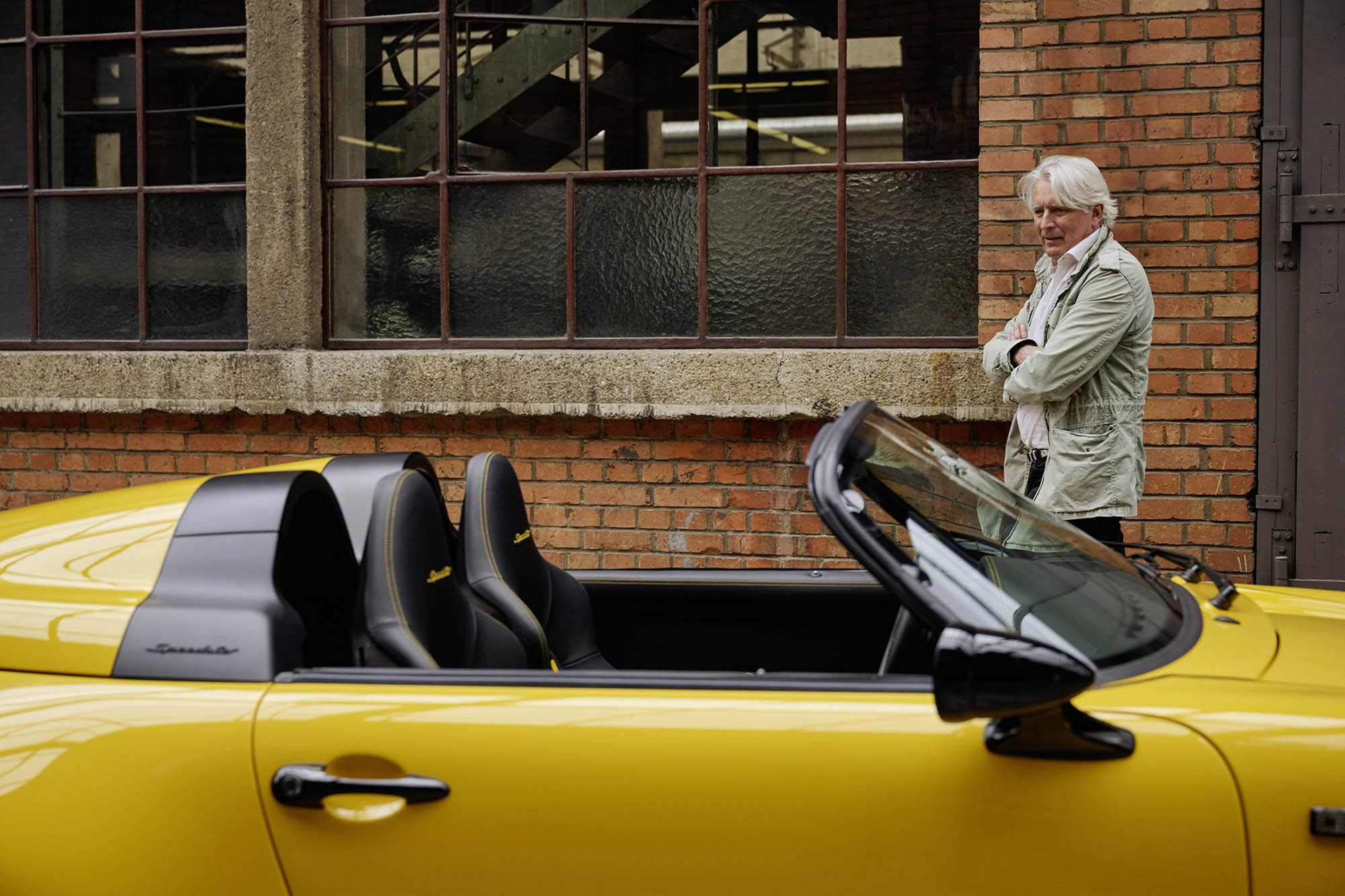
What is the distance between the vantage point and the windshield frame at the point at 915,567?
1574mm

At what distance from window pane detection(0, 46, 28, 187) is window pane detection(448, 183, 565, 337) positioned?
210 centimetres

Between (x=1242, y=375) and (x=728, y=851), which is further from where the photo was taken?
(x=1242, y=375)

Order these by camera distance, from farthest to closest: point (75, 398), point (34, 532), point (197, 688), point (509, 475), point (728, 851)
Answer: point (75, 398)
point (509, 475)
point (34, 532)
point (197, 688)
point (728, 851)

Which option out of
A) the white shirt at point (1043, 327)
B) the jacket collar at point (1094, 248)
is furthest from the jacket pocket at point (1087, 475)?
the jacket collar at point (1094, 248)

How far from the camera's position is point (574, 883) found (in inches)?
59.1

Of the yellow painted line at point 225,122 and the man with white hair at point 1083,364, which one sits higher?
the yellow painted line at point 225,122

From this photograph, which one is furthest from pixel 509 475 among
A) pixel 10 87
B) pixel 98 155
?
pixel 10 87

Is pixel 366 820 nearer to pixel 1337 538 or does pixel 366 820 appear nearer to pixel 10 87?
pixel 1337 538

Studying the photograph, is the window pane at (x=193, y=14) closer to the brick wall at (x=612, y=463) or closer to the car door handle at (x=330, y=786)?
the brick wall at (x=612, y=463)

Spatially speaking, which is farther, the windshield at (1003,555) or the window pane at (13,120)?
the window pane at (13,120)

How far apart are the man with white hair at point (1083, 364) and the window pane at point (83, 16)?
411 cm

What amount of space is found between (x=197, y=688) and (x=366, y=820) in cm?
33

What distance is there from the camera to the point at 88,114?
5.25 meters

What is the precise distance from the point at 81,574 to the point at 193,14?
405cm
